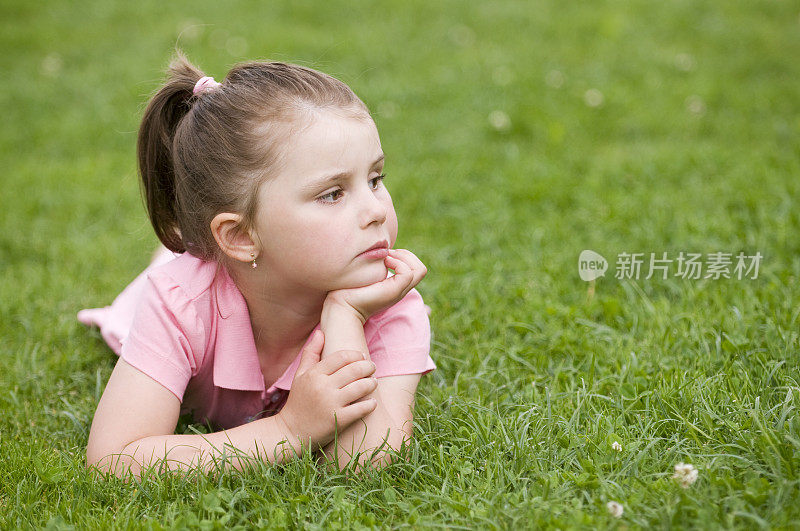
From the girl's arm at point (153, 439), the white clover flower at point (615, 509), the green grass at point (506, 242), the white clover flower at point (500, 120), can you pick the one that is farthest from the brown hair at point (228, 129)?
the white clover flower at point (500, 120)

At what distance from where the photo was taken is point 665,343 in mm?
2453

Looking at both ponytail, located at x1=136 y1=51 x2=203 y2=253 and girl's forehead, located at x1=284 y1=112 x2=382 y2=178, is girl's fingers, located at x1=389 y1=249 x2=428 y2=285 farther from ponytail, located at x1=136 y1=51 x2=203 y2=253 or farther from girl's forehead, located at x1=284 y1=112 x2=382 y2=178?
ponytail, located at x1=136 y1=51 x2=203 y2=253

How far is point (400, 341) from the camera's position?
2172mm

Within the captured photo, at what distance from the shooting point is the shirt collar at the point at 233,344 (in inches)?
84.0

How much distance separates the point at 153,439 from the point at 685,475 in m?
1.28

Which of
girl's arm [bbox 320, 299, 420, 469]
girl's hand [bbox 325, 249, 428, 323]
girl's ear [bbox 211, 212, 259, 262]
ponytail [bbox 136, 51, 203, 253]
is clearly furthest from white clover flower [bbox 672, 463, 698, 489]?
ponytail [bbox 136, 51, 203, 253]

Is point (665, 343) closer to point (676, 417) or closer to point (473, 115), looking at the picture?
point (676, 417)

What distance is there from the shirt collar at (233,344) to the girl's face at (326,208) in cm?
22

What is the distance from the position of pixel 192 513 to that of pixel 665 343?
1.54 m

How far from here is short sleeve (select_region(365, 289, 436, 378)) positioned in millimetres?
2141

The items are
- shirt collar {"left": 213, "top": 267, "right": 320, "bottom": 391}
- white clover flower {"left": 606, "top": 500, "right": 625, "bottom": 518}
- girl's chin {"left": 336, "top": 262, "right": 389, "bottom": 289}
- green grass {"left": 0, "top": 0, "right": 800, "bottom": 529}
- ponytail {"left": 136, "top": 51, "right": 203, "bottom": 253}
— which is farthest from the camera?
ponytail {"left": 136, "top": 51, "right": 203, "bottom": 253}

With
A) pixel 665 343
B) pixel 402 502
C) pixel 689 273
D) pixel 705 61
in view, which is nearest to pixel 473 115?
pixel 705 61

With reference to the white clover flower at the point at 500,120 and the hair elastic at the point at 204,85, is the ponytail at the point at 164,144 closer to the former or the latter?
the hair elastic at the point at 204,85

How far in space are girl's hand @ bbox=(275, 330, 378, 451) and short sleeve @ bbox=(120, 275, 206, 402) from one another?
0.32 meters
